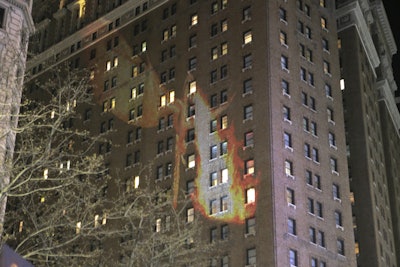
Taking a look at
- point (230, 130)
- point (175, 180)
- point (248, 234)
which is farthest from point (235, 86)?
point (248, 234)

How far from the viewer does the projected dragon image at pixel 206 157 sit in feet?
250

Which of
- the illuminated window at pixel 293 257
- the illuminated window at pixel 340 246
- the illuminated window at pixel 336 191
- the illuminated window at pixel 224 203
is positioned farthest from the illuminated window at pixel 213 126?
the illuminated window at pixel 340 246

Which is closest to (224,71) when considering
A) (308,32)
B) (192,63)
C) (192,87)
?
(192,87)

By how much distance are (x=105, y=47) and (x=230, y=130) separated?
104 ft

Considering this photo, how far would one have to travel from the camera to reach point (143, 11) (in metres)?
102

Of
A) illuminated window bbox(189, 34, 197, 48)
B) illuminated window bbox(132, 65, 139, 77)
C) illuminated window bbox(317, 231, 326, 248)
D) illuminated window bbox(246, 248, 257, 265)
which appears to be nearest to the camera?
illuminated window bbox(246, 248, 257, 265)

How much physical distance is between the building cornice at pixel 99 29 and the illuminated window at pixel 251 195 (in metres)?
34.2

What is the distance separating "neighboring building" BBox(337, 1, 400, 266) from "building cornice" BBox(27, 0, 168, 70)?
27612 mm

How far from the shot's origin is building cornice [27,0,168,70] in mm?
103713

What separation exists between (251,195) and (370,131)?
34.0 meters

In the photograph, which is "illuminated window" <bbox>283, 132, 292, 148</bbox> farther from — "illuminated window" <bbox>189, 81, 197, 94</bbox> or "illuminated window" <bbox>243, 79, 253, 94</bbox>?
"illuminated window" <bbox>189, 81, 197, 94</bbox>

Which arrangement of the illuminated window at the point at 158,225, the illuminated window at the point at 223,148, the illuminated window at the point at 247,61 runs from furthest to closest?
1. the illuminated window at the point at 247,61
2. the illuminated window at the point at 158,225
3. the illuminated window at the point at 223,148

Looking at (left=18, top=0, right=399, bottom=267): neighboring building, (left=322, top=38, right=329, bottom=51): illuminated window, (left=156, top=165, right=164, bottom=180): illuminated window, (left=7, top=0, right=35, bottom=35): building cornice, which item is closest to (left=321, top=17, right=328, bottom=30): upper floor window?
(left=18, top=0, right=399, bottom=267): neighboring building

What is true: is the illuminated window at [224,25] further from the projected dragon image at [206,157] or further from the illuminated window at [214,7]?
the projected dragon image at [206,157]
